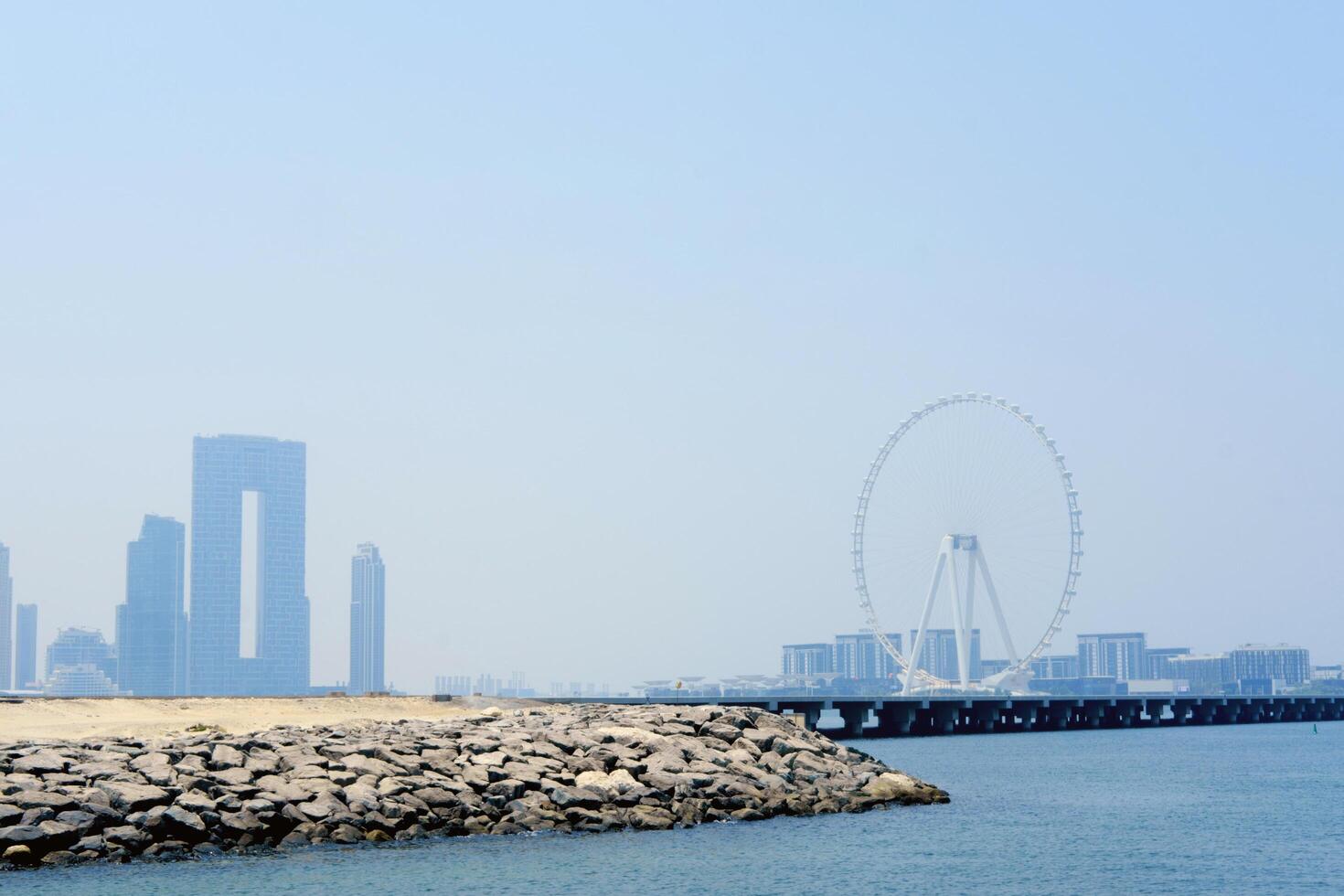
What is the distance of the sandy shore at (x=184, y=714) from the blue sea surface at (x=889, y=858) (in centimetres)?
1370

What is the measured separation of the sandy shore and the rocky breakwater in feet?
15.1

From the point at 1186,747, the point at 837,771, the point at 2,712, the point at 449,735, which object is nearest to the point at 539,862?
the point at 449,735

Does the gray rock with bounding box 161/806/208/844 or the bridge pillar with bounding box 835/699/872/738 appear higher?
the gray rock with bounding box 161/806/208/844

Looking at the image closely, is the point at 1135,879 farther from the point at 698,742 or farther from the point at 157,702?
the point at 157,702

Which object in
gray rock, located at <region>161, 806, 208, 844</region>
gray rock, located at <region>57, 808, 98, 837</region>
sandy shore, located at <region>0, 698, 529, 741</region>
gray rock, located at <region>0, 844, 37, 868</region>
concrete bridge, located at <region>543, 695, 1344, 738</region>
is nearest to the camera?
gray rock, located at <region>0, 844, 37, 868</region>

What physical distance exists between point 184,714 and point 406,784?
60.7ft

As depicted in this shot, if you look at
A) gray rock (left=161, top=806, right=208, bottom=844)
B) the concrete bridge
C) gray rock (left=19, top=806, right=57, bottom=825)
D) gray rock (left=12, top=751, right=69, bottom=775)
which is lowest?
the concrete bridge

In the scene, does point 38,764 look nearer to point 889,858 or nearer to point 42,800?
point 42,800

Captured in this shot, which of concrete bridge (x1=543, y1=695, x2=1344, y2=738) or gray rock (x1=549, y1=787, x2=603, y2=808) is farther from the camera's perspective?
concrete bridge (x1=543, y1=695, x2=1344, y2=738)

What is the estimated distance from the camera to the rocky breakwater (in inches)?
1373

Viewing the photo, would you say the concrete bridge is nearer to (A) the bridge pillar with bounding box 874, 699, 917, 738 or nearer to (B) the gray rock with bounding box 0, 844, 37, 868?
(A) the bridge pillar with bounding box 874, 699, 917, 738

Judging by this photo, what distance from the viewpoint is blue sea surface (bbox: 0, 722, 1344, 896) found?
32156mm

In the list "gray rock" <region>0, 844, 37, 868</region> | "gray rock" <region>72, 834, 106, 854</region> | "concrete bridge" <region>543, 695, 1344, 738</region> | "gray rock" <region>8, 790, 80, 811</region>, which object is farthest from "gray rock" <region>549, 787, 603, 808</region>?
"concrete bridge" <region>543, 695, 1344, 738</region>

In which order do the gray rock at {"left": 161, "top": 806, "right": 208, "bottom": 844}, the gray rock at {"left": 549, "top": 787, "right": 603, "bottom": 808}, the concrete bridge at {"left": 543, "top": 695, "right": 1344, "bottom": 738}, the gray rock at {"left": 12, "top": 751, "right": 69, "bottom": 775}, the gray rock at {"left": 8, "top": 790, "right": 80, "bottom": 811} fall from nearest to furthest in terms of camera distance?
the gray rock at {"left": 8, "top": 790, "right": 80, "bottom": 811} → the gray rock at {"left": 161, "top": 806, "right": 208, "bottom": 844} → the gray rock at {"left": 12, "top": 751, "right": 69, "bottom": 775} → the gray rock at {"left": 549, "top": 787, "right": 603, "bottom": 808} → the concrete bridge at {"left": 543, "top": 695, "right": 1344, "bottom": 738}
